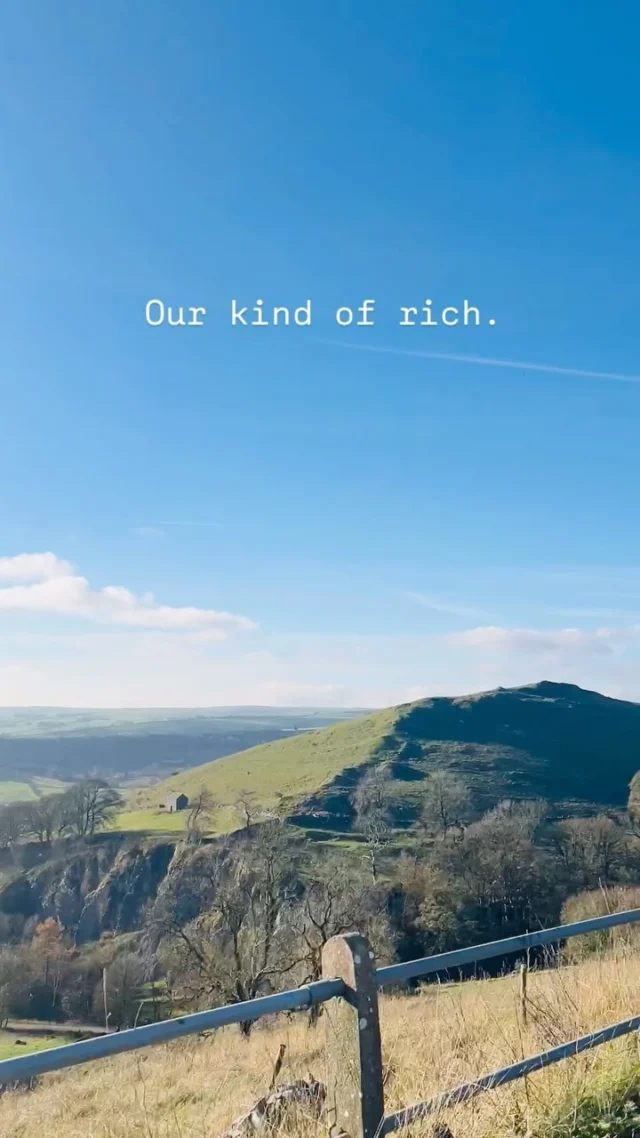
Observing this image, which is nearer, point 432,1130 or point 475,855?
point 432,1130

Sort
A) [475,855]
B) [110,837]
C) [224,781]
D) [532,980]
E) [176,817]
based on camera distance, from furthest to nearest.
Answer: [224,781], [176,817], [110,837], [475,855], [532,980]

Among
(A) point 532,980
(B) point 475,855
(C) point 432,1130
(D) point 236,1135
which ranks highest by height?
(C) point 432,1130

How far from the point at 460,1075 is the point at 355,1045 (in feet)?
4.89

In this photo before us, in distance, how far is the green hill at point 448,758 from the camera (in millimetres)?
116100

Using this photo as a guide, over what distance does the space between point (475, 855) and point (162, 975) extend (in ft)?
95.6

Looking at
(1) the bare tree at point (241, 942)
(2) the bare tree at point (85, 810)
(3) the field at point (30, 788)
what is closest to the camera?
(1) the bare tree at point (241, 942)

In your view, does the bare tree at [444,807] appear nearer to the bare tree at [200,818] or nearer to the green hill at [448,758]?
the green hill at [448,758]

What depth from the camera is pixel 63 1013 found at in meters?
58.2

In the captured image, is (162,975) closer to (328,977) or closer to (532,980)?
(532,980)

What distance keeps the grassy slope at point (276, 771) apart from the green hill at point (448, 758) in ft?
1.00

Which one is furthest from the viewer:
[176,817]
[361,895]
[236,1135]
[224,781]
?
[224,781]

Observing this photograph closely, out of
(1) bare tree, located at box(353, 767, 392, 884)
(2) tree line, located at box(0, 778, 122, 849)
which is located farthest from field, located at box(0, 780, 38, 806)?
(1) bare tree, located at box(353, 767, 392, 884)

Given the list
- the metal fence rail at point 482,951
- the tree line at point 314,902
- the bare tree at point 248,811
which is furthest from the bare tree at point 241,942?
the metal fence rail at point 482,951

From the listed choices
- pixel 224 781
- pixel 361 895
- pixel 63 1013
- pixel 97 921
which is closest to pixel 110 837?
pixel 97 921
